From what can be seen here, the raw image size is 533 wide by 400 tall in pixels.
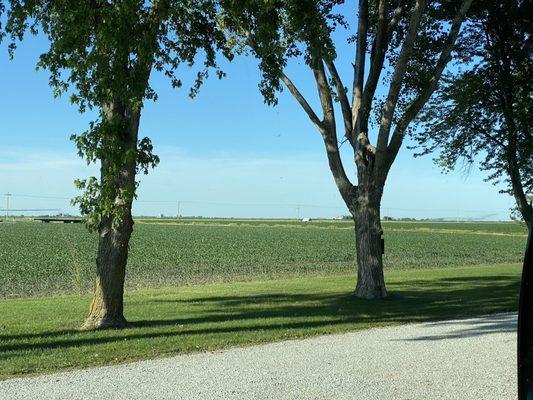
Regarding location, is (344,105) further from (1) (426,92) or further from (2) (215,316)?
(2) (215,316)

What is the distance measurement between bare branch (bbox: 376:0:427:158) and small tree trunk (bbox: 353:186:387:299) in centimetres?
123

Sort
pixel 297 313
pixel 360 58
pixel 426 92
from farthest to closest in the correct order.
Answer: pixel 360 58
pixel 426 92
pixel 297 313

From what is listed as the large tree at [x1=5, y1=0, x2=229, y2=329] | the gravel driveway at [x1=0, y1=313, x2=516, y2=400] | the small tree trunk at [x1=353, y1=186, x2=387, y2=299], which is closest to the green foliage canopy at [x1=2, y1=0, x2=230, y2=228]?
the large tree at [x1=5, y1=0, x2=229, y2=329]

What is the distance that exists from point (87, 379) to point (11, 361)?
144cm

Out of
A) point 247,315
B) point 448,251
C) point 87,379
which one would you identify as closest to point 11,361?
point 87,379

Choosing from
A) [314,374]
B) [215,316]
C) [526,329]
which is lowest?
[215,316]

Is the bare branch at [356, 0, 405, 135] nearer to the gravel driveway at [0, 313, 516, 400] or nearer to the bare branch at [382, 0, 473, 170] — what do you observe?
the bare branch at [382, 0, 473, 170]

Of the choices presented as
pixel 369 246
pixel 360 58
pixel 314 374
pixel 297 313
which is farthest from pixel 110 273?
pixel 360 58

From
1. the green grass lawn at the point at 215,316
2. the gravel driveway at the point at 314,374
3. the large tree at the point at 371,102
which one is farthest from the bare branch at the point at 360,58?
the gravel driveway at the point at 314,374

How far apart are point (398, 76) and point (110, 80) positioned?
23.7 ft

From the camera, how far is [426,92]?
14609 millimetres

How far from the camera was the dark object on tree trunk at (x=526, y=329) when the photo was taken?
242 cm

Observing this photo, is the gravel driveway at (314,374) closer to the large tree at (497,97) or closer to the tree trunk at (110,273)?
the tree trunk at (110,273)

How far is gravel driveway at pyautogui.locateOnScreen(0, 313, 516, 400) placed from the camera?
19.2 feet
